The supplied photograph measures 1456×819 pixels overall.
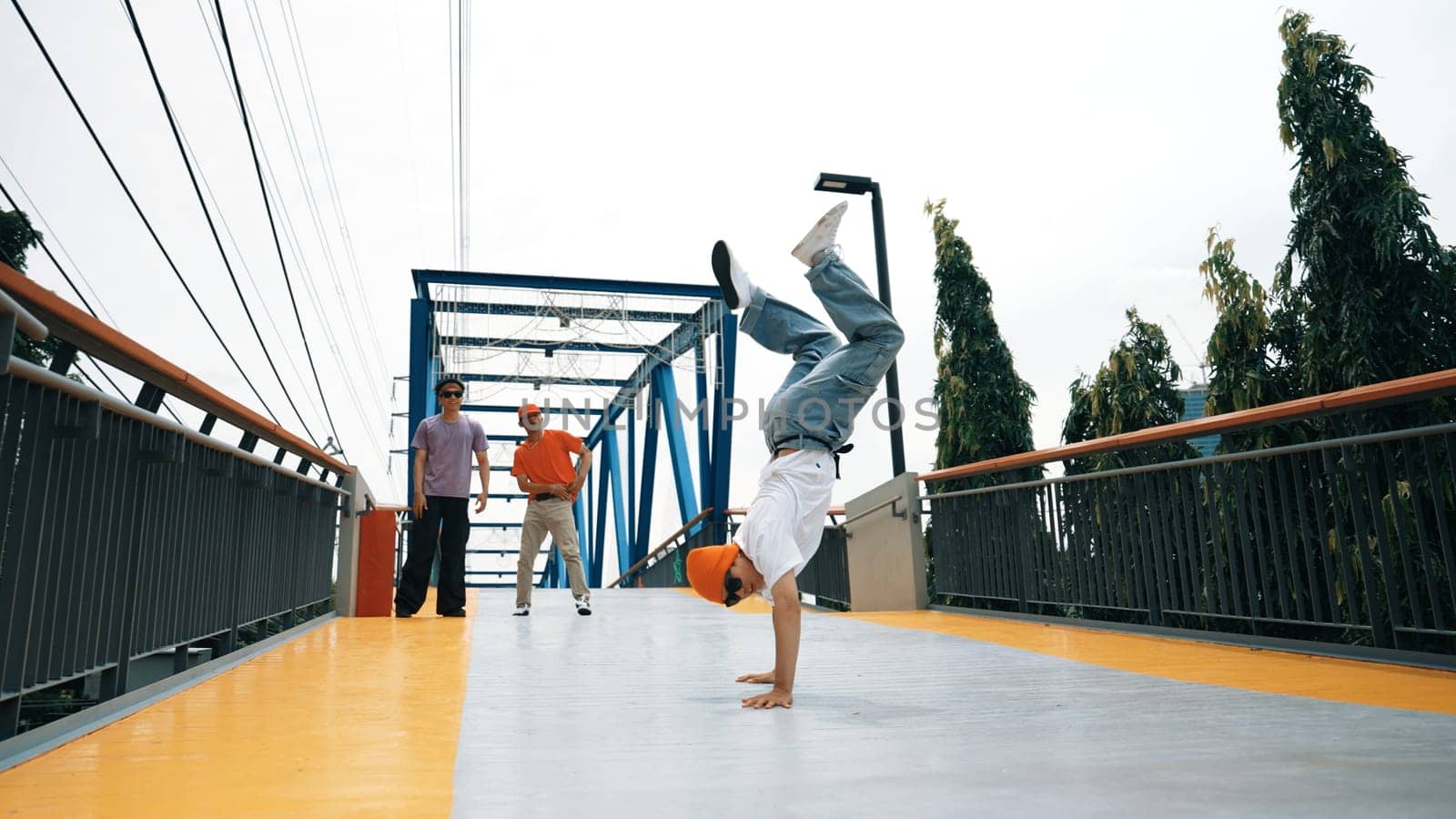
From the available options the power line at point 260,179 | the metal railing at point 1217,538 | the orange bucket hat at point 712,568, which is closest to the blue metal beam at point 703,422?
the power line at point 260,179

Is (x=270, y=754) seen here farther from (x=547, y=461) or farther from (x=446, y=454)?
(x=547, y=461)

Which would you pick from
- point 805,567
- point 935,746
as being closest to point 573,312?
point 805,567

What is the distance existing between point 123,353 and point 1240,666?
383cm

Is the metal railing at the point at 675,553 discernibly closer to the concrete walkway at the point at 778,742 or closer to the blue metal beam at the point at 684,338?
the blue metal beam at the point at 684,338

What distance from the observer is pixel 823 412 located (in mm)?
2889

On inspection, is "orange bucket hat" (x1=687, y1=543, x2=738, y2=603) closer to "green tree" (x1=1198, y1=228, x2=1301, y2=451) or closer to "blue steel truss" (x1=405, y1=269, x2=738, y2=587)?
"blue steel truss" (x1=405, y1=269, x2=738, y2=587)

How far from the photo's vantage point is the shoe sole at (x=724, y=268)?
2.94m

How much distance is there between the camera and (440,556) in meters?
6.22

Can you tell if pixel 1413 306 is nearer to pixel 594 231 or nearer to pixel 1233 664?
pixel 1233 664

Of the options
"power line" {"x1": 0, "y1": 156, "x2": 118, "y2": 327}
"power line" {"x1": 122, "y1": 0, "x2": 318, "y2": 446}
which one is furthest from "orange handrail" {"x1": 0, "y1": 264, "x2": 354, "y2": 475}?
"power line" {"x1": 0, "y1": 156, "x2": 118, "y2": 327}

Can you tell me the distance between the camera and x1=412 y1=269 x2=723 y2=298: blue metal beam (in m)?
12.6

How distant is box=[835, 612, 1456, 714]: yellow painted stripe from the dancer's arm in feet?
4.59

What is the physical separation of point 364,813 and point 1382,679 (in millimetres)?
3116

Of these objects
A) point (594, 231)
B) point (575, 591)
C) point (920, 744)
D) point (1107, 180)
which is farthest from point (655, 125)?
point (920, 744)
